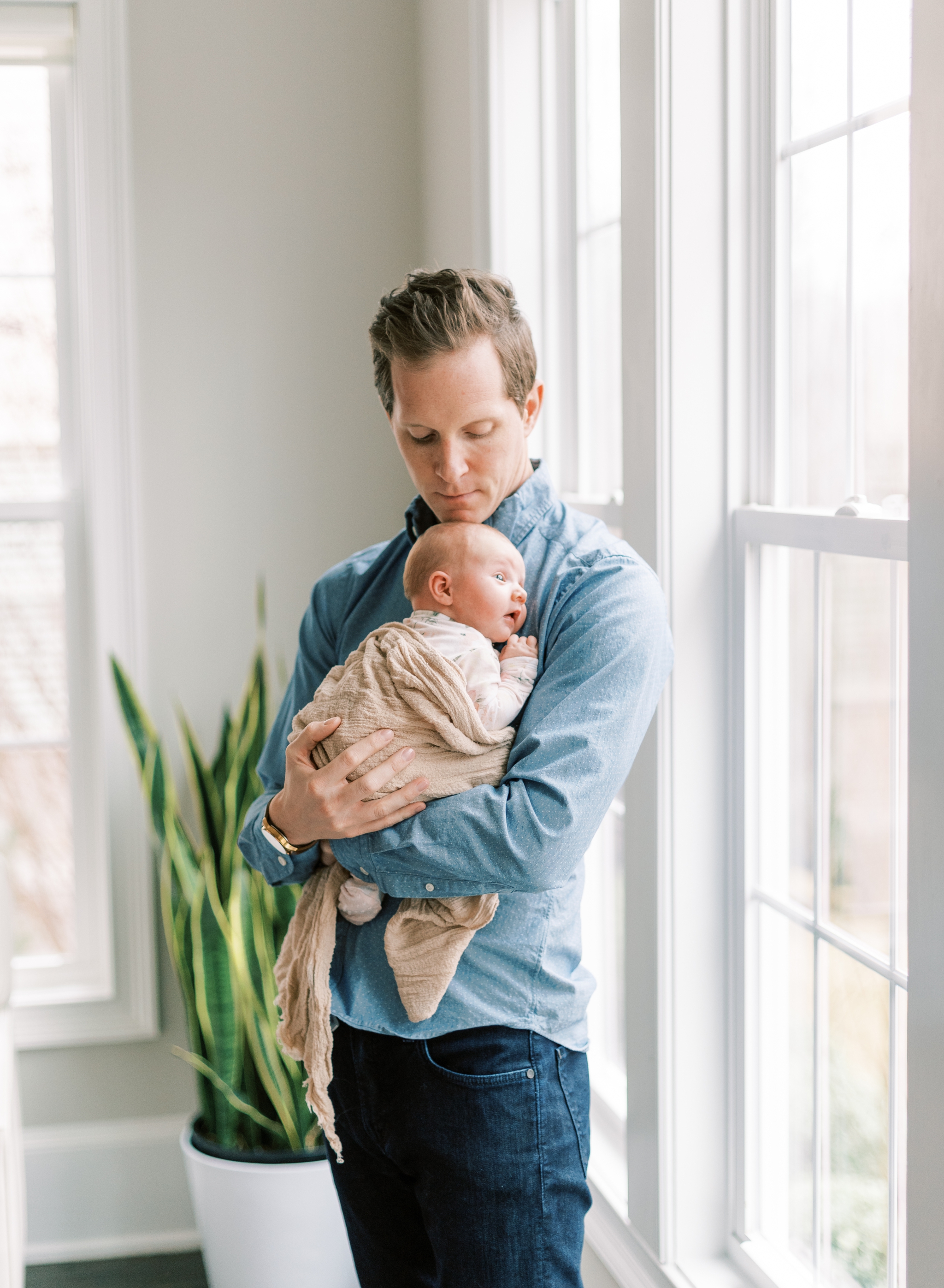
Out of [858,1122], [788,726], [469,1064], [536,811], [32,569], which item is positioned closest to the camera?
[536,811]

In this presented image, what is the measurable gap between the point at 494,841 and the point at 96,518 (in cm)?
191

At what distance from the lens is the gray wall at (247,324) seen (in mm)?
2637

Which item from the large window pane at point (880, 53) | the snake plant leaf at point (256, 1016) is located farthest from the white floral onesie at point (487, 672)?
the snake plant leaf at point (256, 1016)

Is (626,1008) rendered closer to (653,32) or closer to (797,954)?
(797,954)

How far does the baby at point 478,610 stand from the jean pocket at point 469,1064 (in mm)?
320

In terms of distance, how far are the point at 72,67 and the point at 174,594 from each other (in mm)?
1217

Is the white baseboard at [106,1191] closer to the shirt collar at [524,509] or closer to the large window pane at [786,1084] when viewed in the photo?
the large window pane at [786,1084]

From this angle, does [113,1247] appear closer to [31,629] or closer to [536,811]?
[31,629]

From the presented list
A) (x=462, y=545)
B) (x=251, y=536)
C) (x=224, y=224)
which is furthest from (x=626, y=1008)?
(x=224, y=224)

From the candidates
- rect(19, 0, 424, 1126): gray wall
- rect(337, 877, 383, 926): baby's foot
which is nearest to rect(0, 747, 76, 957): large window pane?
rect(19, 0, 424, 1126): gray wall

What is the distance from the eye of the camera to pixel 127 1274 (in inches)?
104

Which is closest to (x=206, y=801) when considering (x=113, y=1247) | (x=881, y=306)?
(x=113, y=1247)

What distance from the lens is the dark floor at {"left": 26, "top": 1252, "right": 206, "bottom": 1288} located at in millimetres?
2596

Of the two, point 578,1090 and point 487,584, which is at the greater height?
point 487,584
